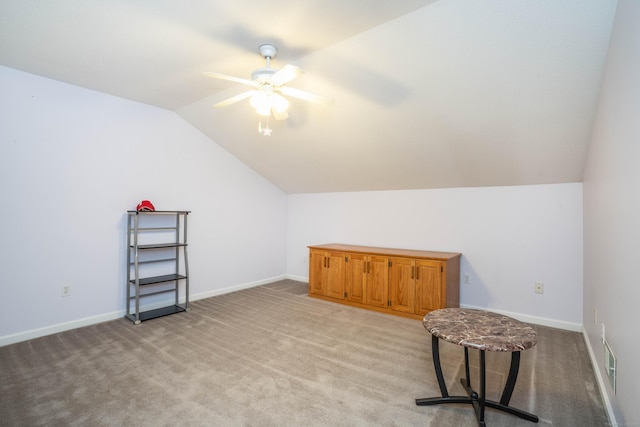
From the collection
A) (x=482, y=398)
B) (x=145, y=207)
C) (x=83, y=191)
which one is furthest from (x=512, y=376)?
(x=83, y=191)

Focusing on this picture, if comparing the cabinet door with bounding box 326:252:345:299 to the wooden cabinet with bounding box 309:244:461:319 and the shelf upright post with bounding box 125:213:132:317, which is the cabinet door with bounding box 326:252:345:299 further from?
the shelf upright post with bounding box 125:213:132:317

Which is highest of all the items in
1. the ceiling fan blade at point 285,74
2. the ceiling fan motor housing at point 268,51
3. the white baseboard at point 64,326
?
the ceiling fan motor housing at point 268,51

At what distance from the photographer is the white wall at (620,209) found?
1469mm

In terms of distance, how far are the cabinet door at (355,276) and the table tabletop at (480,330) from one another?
6.82 ft

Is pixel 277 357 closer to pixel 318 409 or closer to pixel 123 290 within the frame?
pixel 318 409

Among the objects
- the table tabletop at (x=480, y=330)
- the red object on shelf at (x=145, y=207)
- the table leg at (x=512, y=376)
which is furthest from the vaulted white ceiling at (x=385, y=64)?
the table leg at (x=512, y=376)

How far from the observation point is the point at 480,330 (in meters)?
1.92

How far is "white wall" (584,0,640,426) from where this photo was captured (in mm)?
1469

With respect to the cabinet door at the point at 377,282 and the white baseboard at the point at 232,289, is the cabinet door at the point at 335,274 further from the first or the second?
the white baseboard at the point at 232,289

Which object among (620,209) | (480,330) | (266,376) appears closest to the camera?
(620,209)

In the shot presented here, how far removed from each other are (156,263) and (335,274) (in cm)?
244

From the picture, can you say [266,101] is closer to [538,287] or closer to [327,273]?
[327,273]

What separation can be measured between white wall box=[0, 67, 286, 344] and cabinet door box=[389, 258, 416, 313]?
8.66 ft

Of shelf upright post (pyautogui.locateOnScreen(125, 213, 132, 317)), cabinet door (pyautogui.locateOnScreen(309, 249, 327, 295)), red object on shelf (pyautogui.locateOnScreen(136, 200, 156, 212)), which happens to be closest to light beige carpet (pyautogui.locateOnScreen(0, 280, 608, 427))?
shelf upright post (pyautogui.locateOnScreen(125, 213, 132, 317))
